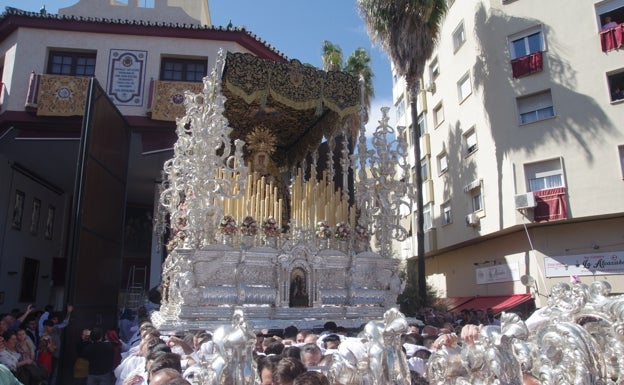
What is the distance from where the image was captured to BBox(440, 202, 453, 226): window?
20288mm

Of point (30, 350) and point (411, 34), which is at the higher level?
point (411, 34)

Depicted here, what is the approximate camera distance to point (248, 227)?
982cm

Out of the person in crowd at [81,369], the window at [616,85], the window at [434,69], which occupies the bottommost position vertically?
the person in crowd at [81,369]

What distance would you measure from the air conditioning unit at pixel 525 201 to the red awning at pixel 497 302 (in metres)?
2.75

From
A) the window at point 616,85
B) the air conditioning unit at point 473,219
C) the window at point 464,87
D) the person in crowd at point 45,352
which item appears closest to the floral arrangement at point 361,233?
the person in crowd at point 45,352

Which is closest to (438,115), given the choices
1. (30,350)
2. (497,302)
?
(497,302)

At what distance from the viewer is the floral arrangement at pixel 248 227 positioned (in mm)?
9805

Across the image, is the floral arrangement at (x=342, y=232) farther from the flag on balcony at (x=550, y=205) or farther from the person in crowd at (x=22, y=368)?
the flag on balcony at (x=550, y=205)

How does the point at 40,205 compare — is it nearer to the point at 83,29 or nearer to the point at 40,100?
the point at 40,100

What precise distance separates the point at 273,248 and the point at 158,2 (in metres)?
11.4

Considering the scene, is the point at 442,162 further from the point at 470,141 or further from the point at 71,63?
the point at 71,63

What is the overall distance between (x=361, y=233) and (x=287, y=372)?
8.35 m

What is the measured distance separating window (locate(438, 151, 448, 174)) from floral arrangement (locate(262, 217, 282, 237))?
1255cm

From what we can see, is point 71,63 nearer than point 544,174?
Yes
